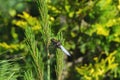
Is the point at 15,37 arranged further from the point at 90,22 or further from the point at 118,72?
the point at 118,72

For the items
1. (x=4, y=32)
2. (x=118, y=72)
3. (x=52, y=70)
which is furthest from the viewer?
(x=4, y=32)

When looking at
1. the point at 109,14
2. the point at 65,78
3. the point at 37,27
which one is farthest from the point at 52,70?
the point at 109,14

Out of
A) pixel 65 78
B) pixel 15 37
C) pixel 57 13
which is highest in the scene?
pixel 57 13

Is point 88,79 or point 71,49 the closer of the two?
point 88,79

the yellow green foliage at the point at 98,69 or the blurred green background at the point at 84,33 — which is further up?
the blurred green background at the point at 84,33

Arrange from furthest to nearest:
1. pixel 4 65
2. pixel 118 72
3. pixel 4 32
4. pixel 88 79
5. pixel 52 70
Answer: pixel 4 32 → pixel 52 70 → pixel 118 72 → pixel 88 79 → pixel 4 65

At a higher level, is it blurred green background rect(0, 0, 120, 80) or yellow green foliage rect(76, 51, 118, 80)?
blurred green background rect(0, 0, 120, 80)

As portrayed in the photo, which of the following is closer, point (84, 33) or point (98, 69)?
point (98, 69)

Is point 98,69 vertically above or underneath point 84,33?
underneath
